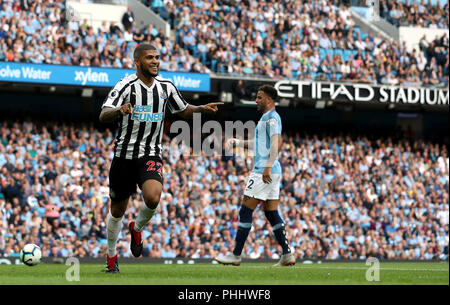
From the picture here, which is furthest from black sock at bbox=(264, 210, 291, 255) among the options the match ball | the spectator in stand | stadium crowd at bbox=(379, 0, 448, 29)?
stadium crowd at bbox=(379, 0, 448, 29)

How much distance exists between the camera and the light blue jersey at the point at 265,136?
481 inches

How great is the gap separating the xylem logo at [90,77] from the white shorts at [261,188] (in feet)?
48.3

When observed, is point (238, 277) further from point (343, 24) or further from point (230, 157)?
point (343, 24)

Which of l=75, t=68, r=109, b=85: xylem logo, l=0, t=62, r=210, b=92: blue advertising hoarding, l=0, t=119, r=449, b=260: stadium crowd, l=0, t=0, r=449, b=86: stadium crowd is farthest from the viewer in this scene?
l=0, t=0, r=449, b=86: stadium crowd

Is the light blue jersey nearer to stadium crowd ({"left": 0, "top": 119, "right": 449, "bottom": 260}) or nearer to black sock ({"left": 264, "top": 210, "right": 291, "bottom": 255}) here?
black sock ({"left": 264, "top": 210, "right": 291, "bottom": 255})

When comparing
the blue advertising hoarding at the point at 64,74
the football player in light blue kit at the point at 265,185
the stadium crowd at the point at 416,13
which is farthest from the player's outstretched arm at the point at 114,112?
the stadium crowd at the point at 416,13

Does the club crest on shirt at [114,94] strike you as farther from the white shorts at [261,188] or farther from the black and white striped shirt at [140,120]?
the white shorts at [261,188]

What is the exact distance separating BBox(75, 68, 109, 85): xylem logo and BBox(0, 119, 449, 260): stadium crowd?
1.79 m

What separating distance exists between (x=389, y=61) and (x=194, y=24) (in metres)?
7.85

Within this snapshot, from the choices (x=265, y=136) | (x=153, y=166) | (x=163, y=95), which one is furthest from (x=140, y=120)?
(x=265, y=136)

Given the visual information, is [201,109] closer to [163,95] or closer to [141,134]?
[163,95]

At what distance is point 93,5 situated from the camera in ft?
96.3

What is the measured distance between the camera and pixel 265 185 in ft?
40.4

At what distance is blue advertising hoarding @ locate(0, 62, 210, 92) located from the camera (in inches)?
989
